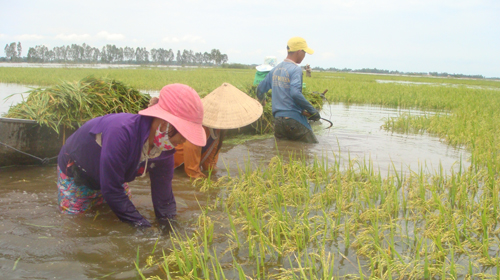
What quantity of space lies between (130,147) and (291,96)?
348 cm

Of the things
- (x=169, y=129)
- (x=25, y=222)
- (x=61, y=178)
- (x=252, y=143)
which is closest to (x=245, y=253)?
(x=169, y=129)

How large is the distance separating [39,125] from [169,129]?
90.9 inches

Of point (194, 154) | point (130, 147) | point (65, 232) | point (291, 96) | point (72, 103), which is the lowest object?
point (65, 232)

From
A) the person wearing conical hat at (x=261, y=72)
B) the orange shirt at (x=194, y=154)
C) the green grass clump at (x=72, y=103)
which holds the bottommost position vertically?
the orange shirt at (x=194, y=154)

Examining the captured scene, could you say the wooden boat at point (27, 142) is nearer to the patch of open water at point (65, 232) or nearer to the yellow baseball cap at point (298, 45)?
the patch of open water at point (65, 232)

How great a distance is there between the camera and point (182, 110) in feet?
6.23

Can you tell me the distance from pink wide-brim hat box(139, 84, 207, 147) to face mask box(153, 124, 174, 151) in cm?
12

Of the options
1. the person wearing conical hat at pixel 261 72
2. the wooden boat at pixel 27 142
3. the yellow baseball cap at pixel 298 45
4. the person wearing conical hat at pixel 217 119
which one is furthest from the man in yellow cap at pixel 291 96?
the wooden boat at pixel 27 142

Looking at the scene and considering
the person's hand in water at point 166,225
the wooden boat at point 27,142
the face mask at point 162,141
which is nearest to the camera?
the face mask at point 162,141

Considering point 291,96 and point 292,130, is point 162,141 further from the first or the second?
point 292,130

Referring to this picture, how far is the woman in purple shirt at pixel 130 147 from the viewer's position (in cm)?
191

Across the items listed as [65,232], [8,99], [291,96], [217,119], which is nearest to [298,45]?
[291,96]

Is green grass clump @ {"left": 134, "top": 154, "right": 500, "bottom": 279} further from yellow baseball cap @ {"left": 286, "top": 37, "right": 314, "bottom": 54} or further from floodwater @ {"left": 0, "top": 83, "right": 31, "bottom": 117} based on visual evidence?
floodwater @ {"left": 0, "top": 83, "right": 31, "bottom": 117}

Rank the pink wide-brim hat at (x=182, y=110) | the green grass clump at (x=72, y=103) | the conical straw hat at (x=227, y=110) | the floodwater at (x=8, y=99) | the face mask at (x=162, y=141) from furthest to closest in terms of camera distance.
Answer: the floodwater at (x=8, y=99) → the green grass clump at (x=72, y=103) → the conical straw hat at (x=227, y=110) → the face mask at (x=162, y=141) → the pink wide-brim hat at (x=182, y=110)
